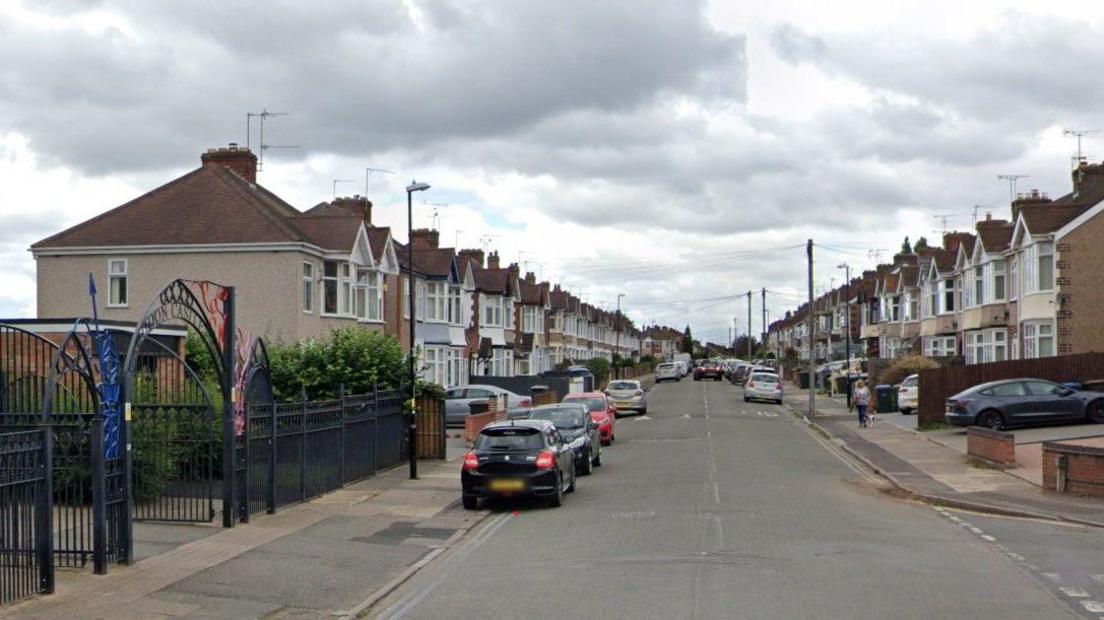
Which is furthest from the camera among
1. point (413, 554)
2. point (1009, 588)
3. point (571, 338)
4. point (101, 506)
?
point (571, 338)

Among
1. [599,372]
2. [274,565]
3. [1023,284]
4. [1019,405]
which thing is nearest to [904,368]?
[1023,284]

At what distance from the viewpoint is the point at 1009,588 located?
37.5ft

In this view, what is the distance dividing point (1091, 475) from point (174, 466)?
49.3ft

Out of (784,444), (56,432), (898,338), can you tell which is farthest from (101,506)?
(898,338)

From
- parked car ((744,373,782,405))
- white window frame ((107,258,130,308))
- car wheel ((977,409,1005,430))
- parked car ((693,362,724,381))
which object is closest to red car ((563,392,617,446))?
car wheel ((977,409,1005,430))

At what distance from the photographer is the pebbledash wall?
114 ft

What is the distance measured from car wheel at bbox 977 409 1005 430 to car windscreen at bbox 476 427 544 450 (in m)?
16.8

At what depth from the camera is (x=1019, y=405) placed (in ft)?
101

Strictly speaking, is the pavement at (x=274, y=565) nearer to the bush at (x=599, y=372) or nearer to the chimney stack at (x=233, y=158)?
the chimney stack at (x=233, y=158)

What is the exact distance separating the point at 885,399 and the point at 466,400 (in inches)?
712

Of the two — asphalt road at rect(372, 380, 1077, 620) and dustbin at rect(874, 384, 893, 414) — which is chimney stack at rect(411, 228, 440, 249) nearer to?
dustbin at rect(874, 384, 893, 414)

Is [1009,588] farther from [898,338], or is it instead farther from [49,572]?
[898,338]

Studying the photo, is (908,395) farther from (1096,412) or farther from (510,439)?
(510,439)

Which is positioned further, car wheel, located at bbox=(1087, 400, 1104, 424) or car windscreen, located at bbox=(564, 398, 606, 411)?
car windscreen, located at bbox=(564, 398, 606, 411)
